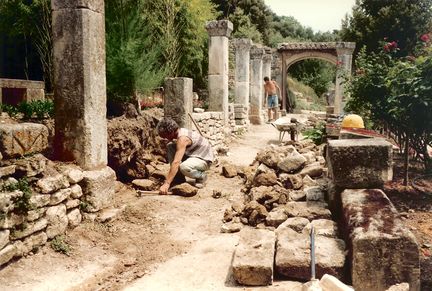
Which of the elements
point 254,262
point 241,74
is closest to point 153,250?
point 254,262

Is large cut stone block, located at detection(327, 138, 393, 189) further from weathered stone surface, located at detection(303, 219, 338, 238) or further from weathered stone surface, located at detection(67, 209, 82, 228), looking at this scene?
weathered stone surface, located at detection(67, 209, 82, 228)

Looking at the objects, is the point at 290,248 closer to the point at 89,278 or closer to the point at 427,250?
the point at 427,250

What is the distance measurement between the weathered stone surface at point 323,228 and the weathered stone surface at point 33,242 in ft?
8.22

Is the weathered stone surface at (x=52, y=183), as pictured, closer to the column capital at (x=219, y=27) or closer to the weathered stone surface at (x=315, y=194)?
the weathered stone surface at (x=315, y=194)

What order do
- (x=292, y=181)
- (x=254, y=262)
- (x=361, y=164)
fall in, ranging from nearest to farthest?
1. (x=254, y=262)
2. (x=361, y=164)
3. (x=292, y=181)

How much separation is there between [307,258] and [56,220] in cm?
252

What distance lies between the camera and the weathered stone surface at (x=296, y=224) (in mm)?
4051

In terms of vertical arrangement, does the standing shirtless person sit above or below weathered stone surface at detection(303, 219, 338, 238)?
above

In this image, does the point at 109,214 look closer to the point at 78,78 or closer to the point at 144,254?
the point at 144,254

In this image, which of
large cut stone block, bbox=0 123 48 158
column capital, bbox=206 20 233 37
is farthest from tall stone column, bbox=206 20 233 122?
large cut stone block, bbox=0 123 48 158

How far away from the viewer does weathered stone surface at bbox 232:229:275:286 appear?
324cm

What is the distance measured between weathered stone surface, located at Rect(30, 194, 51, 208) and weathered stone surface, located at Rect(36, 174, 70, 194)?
0.19 feet

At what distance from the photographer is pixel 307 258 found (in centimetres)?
330

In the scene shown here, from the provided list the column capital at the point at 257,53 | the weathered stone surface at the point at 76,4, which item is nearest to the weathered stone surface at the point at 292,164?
the weathered stone surface at the point at 76,4
